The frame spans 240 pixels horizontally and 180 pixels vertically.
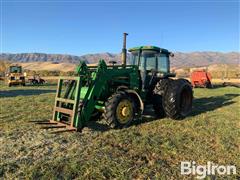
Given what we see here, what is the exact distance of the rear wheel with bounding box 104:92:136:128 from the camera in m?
7.52

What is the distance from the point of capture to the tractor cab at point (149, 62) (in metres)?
9.62

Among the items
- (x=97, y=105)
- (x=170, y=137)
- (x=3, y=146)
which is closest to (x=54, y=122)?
(x=97, y=105)

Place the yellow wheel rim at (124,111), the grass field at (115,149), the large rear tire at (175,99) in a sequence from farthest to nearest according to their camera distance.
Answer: the large rear tire at (175,99)
the yellow wheel rim at (124,111)
the grass field at (115,149)

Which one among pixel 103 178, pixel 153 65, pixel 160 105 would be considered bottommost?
pixel 103 178

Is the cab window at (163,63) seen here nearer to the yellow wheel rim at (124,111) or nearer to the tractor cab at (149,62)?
the tractor cab at (149,62)

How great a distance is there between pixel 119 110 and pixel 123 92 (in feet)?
1.88

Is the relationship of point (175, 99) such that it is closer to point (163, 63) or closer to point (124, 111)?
point (163, 63)

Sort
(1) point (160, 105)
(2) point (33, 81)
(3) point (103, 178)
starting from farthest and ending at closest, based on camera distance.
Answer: (2) point (33, 81) → (1) point (160, 105) → (3) point (103, 178)

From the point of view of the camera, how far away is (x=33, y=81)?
34.8m

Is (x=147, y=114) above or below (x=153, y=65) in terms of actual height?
below

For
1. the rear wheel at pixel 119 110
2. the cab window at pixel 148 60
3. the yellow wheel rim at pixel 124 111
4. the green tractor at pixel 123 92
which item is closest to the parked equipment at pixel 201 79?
the green tractor at pixel 123 92

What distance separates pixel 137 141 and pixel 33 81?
1202 inches

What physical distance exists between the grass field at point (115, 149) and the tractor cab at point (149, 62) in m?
1.70

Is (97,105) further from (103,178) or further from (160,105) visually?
(103,178)
